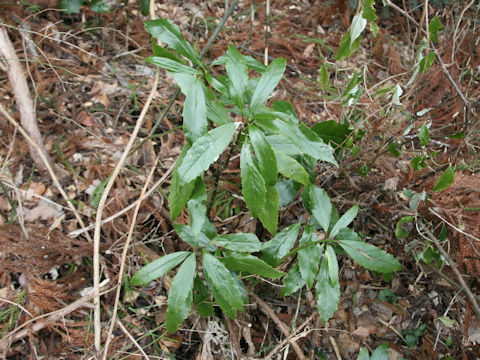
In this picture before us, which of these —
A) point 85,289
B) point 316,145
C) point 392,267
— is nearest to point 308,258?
point 392,267

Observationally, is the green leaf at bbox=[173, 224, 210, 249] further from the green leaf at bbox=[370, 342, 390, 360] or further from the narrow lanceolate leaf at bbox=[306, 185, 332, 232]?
the green leaf at bbox=[370, 342, 390, 360]

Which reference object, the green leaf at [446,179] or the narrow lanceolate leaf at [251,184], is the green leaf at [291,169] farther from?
the green leaf at [446,179]

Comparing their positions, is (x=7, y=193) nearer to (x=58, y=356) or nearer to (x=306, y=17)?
(x=58, y=356)

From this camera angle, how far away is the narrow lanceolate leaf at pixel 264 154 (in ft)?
3.81

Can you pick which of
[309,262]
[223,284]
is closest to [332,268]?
[309,262]

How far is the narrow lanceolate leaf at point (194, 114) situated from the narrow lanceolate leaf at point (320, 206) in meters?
0.54

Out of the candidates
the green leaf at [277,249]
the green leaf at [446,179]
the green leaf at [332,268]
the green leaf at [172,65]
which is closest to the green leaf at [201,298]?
the green leaf at [277,249]

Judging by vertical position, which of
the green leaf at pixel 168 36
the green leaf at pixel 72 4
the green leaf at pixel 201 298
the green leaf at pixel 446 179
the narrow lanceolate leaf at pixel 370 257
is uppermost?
the green leaf at pixel 168 36

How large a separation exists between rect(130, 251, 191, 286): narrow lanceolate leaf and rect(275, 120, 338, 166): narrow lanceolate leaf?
21.4 inches

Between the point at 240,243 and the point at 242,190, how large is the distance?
212mm

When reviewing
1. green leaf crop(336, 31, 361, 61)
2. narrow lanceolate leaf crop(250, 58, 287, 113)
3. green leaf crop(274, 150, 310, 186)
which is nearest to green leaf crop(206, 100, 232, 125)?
narrow lanceolate leaf crop(250, 58, 287, 113)

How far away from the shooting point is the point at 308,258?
54.1 inches

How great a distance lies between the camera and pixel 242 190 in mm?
1217

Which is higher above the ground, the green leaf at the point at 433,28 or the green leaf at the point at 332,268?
the green leaf at the point at 433,28
